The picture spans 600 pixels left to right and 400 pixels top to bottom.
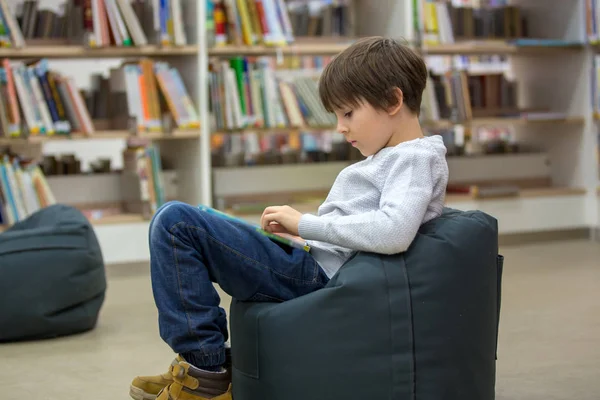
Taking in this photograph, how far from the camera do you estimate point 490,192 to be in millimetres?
4699

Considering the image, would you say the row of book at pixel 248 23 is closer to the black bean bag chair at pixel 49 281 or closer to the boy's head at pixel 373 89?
the black bean bag chair at pixel 49 281

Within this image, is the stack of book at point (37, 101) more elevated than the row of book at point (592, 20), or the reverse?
the row of book at point (592, 20)

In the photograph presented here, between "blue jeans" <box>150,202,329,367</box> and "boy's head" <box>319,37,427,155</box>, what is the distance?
304 millimetres

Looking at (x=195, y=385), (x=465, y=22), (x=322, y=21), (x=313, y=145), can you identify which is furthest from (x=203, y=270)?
(x=313, y=145)

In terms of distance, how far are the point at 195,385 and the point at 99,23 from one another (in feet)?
8.52

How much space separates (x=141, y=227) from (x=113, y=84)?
29.0 inches

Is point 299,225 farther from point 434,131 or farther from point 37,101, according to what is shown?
point 434,131

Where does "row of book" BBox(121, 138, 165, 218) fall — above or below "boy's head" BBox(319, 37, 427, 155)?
below

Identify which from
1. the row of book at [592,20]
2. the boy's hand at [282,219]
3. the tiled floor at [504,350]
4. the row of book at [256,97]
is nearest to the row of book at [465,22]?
the row of book at [592,20]

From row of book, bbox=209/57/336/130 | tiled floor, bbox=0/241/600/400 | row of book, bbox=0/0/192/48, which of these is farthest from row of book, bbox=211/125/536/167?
tiled floor, bbox=0/241/600/400

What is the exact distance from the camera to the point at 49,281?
2805mm

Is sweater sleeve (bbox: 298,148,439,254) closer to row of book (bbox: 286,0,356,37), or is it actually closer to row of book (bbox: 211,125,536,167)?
row of book (bbox: 211,125,536,167)

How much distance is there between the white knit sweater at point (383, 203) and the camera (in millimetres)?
1672

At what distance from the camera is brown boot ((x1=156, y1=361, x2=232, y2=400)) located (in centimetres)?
183
